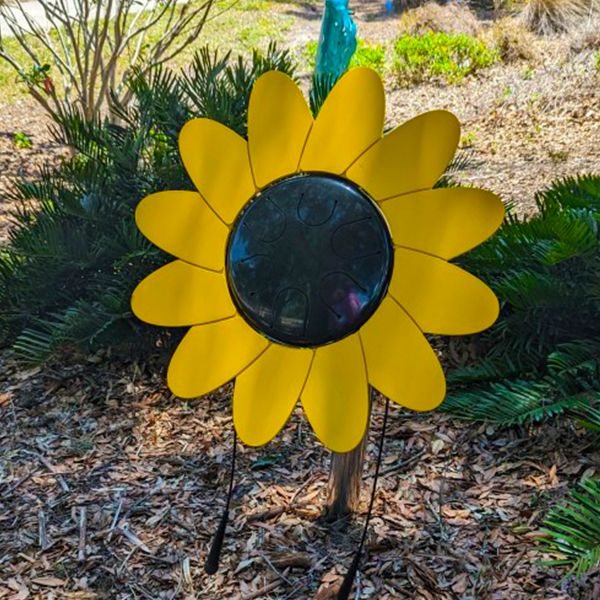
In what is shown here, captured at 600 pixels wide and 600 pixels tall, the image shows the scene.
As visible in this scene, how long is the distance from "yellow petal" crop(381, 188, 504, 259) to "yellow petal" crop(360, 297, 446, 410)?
5.5 inches

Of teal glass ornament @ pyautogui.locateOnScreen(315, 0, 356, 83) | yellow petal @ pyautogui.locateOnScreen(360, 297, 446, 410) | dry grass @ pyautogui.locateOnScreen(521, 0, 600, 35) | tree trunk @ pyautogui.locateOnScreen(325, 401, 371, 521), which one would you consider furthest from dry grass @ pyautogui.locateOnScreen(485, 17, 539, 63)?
yellow petal @ pyautogui.locateOnScreen(360, 297, 446, 410)

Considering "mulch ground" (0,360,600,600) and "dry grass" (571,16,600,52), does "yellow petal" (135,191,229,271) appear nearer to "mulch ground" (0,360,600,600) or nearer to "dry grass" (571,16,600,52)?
"mulch ground" (0,360,600,600)

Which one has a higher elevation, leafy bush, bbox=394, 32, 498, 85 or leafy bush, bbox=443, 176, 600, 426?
leafy bush, bbox=443, 176, 600, 426

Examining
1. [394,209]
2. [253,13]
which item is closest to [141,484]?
[394,209]

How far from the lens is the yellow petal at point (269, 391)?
1.64 meters

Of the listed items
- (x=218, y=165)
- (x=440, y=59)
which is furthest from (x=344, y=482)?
(x=440, y=59)

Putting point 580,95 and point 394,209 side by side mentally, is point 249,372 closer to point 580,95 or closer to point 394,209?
point 394,209

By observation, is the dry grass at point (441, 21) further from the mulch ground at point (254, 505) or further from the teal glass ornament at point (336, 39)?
the mulch ground at point (254, 505)

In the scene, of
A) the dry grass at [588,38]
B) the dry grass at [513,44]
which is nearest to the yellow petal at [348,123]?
the dry grass at [588,38]

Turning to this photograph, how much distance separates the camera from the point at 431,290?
1608 millimetres

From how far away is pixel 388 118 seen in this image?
7.06 meters

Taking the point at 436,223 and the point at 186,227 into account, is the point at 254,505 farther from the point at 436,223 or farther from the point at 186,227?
the point at 436,223

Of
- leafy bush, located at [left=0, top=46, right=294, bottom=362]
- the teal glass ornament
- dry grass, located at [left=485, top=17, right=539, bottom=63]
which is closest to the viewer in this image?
leafy bush, located at [left=0, top=46, right=294, bottom=362]

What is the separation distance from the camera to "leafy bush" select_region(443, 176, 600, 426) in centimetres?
230
